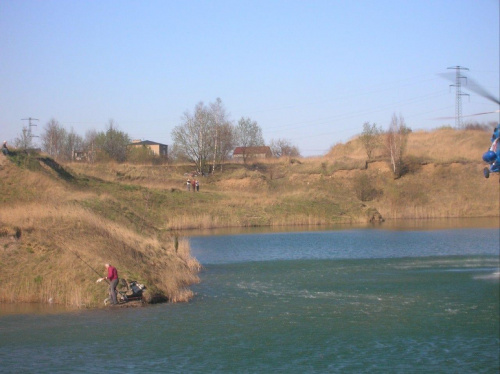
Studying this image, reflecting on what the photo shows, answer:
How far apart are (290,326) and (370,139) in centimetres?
7369

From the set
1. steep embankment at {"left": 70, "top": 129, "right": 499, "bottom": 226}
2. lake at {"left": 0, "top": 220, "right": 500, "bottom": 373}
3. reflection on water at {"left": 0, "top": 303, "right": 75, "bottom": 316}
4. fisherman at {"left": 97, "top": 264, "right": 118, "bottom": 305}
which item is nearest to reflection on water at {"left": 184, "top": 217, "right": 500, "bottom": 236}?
steep embankment at {"left": 70, "top": 129, "right": 499, "bottom": 226}

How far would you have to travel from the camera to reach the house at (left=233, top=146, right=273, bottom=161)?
104412mm

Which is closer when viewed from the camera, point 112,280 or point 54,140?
point 112,280

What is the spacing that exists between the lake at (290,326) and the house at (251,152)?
223ft

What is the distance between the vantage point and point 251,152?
106875 mm

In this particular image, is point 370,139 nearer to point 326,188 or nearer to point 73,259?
point 326,188

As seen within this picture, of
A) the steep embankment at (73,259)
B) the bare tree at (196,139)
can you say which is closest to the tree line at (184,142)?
the bare tree at (196,139)

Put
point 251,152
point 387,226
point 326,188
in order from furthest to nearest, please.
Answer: point 251,152, point 326,188, point 387,226

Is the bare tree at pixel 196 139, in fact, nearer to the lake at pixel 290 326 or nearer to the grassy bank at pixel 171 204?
the grassy bank at pixel 171 204

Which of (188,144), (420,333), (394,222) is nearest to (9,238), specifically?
(420,333)

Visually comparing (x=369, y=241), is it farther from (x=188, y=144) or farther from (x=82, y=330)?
(x=188, y=144)

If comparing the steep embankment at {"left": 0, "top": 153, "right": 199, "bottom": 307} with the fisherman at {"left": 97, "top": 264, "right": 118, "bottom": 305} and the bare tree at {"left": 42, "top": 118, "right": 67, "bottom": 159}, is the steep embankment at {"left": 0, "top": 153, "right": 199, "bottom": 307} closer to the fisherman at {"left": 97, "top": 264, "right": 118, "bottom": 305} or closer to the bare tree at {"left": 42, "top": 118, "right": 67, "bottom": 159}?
the fisherman at {"left": 97, "top": 264, "right": 118, "bottom": 305}

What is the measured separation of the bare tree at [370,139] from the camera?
9325cm

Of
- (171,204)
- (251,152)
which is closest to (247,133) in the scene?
(251,152)
